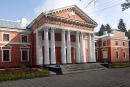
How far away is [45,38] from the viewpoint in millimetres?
32125

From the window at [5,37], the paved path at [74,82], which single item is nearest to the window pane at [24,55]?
the window at [5,37]

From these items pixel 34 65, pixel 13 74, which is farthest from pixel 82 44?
pixel 13 74

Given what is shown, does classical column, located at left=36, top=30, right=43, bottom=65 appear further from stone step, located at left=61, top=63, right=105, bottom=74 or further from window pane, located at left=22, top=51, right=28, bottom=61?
stone step, located at left=61, top=63, right=105, bottom=74

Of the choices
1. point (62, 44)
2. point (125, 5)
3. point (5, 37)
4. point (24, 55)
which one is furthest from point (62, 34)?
point (125, 5)

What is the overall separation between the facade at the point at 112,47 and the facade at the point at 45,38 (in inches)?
597

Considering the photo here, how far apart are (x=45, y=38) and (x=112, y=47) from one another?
82.8 ft

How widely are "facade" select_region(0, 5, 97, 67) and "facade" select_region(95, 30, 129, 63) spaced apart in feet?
49.7

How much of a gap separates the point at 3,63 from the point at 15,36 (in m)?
4.77

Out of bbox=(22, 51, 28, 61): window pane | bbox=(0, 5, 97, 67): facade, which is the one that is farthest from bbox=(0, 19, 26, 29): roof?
bbox=(22, 51, 28, 61): window pane

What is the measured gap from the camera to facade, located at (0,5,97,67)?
3259 centimetres

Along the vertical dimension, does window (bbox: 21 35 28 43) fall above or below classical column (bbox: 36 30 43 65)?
above

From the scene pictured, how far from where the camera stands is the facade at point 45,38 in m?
32.6

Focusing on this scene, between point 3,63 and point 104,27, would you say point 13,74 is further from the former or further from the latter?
point 104,27

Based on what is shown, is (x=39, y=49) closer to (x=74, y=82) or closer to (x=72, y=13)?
(x=72, y=13)
